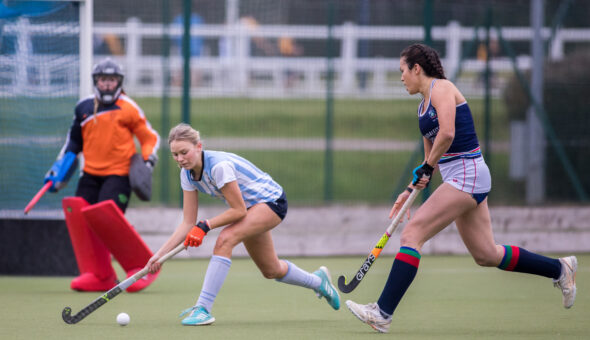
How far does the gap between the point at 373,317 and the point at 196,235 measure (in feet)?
3.71

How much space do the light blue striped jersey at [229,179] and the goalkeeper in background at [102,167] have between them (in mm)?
1756

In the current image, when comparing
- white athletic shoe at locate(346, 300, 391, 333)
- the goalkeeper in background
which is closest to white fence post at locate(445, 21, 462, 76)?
the goalkeeper in background

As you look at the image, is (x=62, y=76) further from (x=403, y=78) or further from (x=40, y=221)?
(x=403, y=78)

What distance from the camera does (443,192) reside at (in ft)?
19.4

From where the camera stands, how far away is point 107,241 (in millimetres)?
7945

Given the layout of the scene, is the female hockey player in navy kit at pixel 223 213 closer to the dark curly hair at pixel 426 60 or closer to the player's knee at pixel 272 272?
the player's knee at pixel 272 272

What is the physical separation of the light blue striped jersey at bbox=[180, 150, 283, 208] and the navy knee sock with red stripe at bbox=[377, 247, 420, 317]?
1.09 m

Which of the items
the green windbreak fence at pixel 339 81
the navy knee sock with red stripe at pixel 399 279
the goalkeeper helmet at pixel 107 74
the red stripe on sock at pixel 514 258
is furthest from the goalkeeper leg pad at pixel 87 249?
Answer: the red stripe on sock at pixel 514 258

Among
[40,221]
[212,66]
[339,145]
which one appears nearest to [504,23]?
[339,145]

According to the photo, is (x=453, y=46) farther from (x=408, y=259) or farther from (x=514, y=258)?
(x=408, y=259)

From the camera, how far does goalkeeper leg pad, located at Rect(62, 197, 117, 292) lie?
8070 millimetres

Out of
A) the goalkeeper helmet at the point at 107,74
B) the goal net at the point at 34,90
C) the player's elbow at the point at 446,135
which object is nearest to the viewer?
the player's elbow at the point at 446,135

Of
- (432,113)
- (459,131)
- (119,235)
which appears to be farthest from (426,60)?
(119,235)

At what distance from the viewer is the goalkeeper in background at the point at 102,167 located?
805 centimetres
